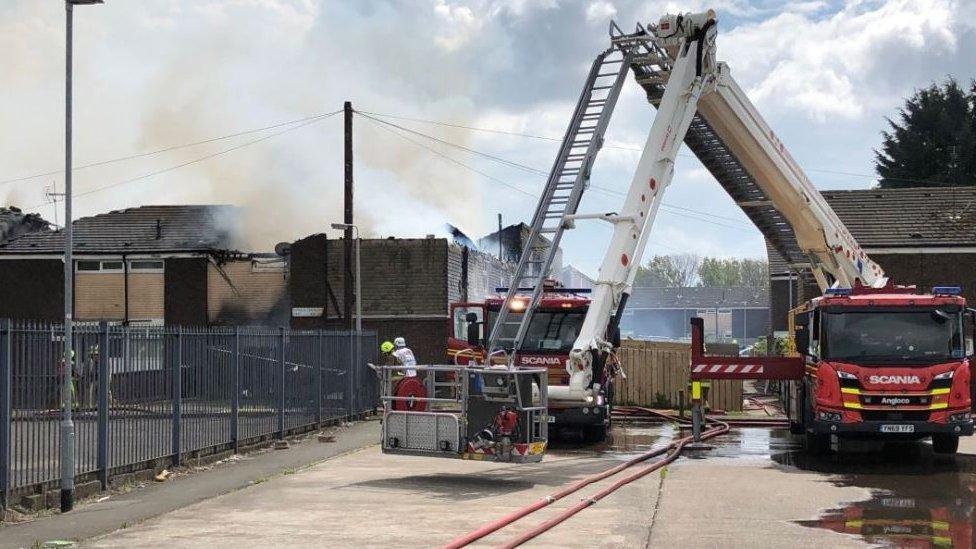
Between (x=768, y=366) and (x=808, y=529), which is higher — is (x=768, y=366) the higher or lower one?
the higher one

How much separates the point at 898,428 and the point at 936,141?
146ft

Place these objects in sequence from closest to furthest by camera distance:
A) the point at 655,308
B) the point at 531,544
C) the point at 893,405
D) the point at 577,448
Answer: the point at 531,544
the point at 893,405
the point at 577,448
the point at 655,308

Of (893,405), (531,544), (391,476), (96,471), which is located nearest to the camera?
(531,544)

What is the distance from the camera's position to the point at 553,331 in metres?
19.4

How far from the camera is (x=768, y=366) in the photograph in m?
19.0

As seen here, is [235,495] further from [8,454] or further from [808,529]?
[808,529]

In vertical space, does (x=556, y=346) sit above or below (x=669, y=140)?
below

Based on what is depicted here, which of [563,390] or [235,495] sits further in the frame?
[563,390]

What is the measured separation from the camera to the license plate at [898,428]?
1602cm

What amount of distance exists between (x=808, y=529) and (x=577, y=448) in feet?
28.0

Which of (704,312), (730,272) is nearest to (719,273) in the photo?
(730,272)

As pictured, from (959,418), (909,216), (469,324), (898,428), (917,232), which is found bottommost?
(898,428)

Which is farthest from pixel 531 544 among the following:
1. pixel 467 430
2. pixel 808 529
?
pixel 467 430

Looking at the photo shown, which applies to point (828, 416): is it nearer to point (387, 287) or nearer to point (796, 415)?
point (796, 415)
